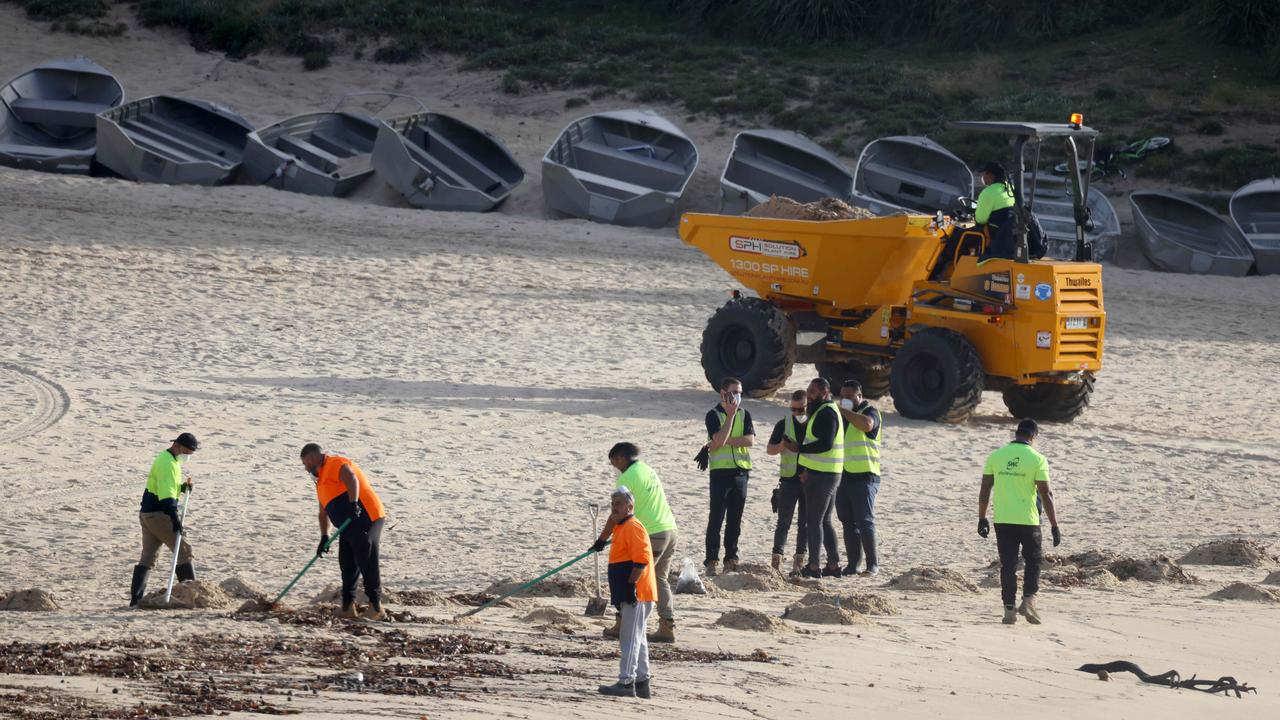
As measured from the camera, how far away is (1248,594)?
1098 centimetres

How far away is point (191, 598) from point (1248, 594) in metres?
6.62

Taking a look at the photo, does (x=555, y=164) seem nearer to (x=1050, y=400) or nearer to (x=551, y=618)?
(x=1050, y=400)

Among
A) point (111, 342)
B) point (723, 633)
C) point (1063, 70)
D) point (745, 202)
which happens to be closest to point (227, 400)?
point (111, 342)

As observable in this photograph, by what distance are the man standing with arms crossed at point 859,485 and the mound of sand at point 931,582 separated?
365 mm

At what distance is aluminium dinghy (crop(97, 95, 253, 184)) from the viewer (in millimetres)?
26312

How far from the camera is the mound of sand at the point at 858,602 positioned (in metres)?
10.2

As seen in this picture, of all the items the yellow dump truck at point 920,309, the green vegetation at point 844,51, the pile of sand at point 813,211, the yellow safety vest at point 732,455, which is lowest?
the yellow safety vest at point 732,455

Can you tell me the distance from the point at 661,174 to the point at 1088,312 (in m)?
12.7

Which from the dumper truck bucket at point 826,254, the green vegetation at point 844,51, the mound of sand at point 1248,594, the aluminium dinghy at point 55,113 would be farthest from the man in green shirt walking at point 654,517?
the green vegetation at point 844,51

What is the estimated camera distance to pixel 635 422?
625 inches

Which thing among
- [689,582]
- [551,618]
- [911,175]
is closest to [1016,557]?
[689,582]

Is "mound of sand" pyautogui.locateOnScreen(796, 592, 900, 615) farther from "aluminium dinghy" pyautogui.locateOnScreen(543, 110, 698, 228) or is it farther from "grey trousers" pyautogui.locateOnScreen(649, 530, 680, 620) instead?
"aluminium dinghy" pyautogui.locateOnScreen(543, 110, 698, 228)

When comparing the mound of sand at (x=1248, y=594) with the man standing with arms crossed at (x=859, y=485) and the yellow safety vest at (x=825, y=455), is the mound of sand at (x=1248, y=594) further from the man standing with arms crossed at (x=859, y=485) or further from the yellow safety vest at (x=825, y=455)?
the yellow safety vest at (x=825, y=455)

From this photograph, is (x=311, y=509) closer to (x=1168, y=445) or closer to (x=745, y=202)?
(x=1168, y=445)
